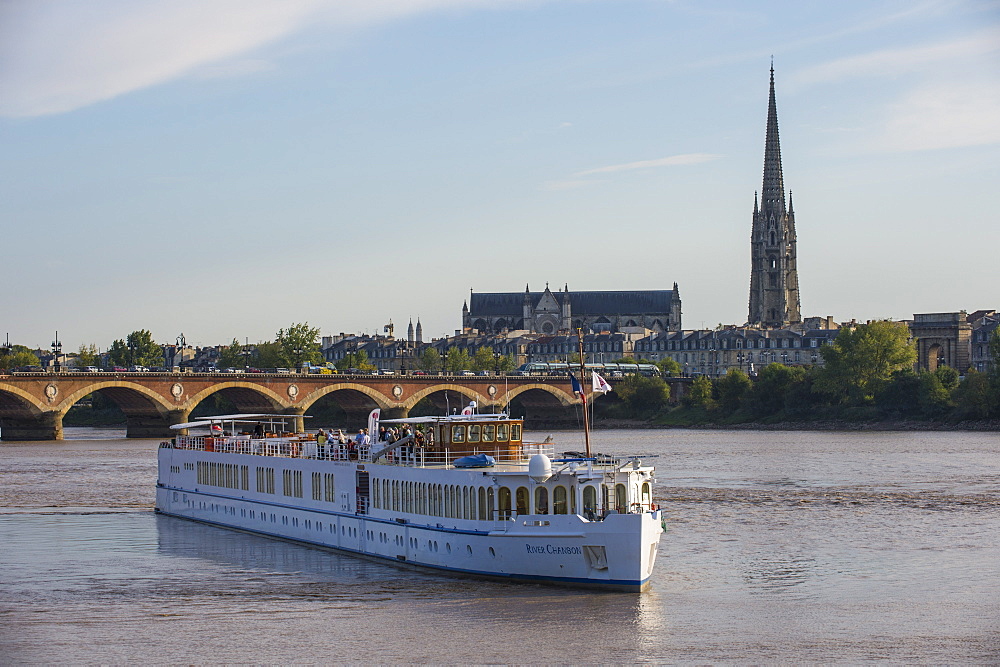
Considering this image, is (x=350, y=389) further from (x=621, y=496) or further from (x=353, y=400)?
(x=621, y=496)

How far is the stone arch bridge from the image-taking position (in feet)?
369

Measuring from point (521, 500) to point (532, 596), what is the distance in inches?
110

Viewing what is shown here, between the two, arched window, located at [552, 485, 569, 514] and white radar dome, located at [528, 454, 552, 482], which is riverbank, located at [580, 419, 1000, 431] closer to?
arched window, located at [552, 485, 569, 514]

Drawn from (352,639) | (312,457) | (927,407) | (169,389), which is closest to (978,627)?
(352,639)

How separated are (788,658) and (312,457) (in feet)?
74.8

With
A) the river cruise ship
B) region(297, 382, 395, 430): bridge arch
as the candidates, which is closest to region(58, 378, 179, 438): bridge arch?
region(297, 382, 395, 430): bridge arch

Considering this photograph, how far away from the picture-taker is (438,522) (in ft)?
134

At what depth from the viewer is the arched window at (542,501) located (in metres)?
38.3

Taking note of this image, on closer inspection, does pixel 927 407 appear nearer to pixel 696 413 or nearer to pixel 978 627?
pixel 696 413

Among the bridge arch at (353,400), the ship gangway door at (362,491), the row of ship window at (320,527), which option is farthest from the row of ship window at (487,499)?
the bridge arch at (353,400)

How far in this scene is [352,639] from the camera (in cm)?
3316

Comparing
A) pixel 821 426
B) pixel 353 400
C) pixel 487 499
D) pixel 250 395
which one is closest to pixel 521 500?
pixel 487 499

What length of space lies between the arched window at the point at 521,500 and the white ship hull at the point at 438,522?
131mm

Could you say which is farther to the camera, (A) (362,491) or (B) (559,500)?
(A) (362,491)
